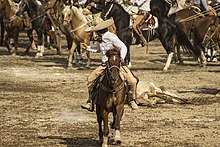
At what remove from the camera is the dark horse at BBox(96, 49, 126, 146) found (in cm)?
1170

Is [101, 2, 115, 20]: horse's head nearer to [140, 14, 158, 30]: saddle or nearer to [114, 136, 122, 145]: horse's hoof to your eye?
[140, 14, 158, 30]: saddle

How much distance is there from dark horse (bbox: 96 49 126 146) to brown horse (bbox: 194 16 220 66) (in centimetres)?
1341

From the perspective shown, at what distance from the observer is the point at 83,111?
642 inches

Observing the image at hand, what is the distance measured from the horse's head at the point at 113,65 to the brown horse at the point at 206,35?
13.7 m

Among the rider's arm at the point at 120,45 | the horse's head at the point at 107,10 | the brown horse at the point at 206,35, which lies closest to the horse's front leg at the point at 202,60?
the brown horse at the point at 206,35

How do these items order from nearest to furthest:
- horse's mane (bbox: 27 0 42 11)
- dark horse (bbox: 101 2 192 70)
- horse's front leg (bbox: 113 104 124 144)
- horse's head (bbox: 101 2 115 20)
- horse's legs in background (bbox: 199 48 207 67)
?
horse's front leg (bbox: 113 104 124 144)
horse's head (bbox: 101 2 115 20)
dark horse (bbox: 101 2 192 70)
horse's legs in background (bbox: 199 48 207 67)
horse's mane (bbox: 27 0 42 11)

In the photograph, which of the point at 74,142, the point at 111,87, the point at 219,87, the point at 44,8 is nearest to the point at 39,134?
the point at 74,142

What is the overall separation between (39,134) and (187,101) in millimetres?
5011

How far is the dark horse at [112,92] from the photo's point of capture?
11.7m

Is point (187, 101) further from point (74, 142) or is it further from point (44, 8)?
point (44, 8)

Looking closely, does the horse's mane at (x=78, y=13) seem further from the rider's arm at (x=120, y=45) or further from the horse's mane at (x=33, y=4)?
the rider's arm at (x=120, y=45)

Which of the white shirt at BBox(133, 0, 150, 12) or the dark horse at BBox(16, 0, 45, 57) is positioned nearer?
the white shirt at BBox(133, 0, 150, 12)

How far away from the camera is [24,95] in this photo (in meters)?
18.9

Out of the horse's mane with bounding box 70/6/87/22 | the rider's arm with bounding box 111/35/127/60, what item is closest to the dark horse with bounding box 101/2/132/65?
the horse's mane with bounding box 70/6/87/22
